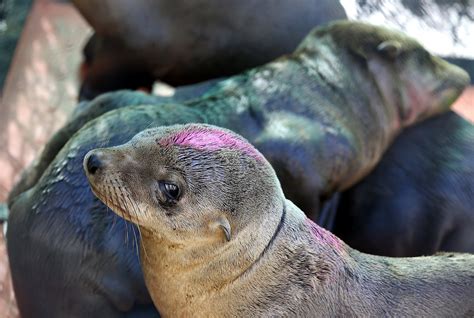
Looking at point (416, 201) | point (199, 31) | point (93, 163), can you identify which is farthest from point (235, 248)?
point (199, 31)

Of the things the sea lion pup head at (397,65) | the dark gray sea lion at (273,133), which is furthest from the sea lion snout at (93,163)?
the sea lion pup head at (397,65)

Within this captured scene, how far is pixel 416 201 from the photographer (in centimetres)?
143

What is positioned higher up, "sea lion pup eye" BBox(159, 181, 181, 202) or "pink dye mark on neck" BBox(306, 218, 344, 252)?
"sea lion pup eye" BBox(159, 181, 181, 202)

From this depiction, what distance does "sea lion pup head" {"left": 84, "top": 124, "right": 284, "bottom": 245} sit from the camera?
35.9 inches

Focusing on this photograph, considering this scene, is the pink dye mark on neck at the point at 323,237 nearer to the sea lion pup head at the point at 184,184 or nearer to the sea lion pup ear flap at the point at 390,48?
the sea lion pup head at the point at 184,184

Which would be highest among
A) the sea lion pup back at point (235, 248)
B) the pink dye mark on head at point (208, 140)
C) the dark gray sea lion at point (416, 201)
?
the pink dye mark on head at point (208, 140)

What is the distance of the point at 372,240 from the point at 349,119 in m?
0.23

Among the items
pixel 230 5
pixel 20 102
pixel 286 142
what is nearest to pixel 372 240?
pixel 286 142

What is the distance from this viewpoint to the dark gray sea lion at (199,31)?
166cm

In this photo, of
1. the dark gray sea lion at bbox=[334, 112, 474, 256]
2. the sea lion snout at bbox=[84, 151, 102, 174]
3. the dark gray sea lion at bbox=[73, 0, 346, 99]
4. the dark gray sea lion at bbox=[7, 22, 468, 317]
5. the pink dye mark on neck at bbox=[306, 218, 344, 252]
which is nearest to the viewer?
the sea lion snout at bbox=[84, 151, 102, 174]

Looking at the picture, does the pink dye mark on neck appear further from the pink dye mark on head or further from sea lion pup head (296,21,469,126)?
sea lion pup head (296,21,469,126)

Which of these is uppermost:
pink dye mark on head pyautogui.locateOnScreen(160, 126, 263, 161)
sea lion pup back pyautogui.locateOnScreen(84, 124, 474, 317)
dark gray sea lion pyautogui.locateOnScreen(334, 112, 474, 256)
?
pink dye mark on head pyautogui.locateOnScreen(160, 126, 263, 161)

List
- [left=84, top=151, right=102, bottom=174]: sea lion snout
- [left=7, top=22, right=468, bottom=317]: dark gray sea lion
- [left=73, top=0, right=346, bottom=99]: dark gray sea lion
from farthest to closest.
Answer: [left=73, top=0, right=346, bottom=99]: dark gray sea lion
[left=7, top=22, right=468, bottom=317]: dark gray sea lion
[left=84, top=151, right=102, bottom=174]: sea lion snout

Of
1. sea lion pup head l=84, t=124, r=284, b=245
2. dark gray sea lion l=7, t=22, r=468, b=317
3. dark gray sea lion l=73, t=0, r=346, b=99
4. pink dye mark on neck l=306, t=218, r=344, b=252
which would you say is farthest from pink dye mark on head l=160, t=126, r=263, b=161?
dark gray sea lion l=73, t=0, r=346, b=99
